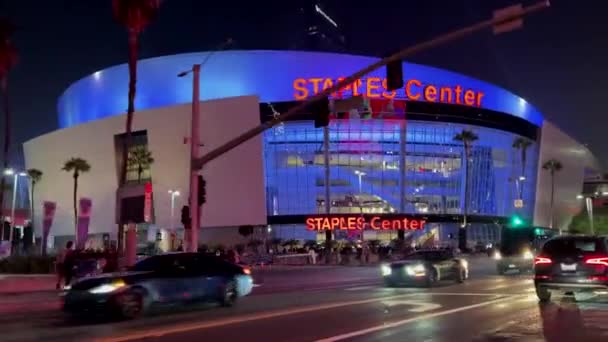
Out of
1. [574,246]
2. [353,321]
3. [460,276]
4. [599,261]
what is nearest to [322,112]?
[574,246]

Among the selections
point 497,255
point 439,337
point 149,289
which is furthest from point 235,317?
point 497,255

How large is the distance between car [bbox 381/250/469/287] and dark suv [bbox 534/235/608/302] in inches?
285

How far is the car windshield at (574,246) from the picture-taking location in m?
17.3

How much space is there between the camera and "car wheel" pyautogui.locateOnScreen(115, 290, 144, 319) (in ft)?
50.3

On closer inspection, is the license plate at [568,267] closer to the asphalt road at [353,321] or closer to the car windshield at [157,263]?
the asphalt road at [353,321]

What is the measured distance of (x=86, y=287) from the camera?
611 inches

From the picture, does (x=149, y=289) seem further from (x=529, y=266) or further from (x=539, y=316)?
(x=529, y=266)

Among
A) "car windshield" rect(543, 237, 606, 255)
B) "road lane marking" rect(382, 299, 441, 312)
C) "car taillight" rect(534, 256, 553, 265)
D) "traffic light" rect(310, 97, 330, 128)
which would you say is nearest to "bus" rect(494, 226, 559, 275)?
"car windshield" rect(543, 237, 606, 255)

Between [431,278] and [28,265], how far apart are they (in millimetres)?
22953

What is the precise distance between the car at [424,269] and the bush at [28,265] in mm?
19754

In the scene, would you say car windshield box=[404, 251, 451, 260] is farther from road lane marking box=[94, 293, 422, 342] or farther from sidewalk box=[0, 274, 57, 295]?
sidewalk box=[0, 274, 57, 295]

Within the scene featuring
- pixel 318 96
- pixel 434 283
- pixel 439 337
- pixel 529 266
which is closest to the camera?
pixel 439 337

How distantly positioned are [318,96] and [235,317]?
27.8 ft

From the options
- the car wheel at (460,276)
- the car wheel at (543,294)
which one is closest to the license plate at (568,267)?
the car wheel at (543,294)
